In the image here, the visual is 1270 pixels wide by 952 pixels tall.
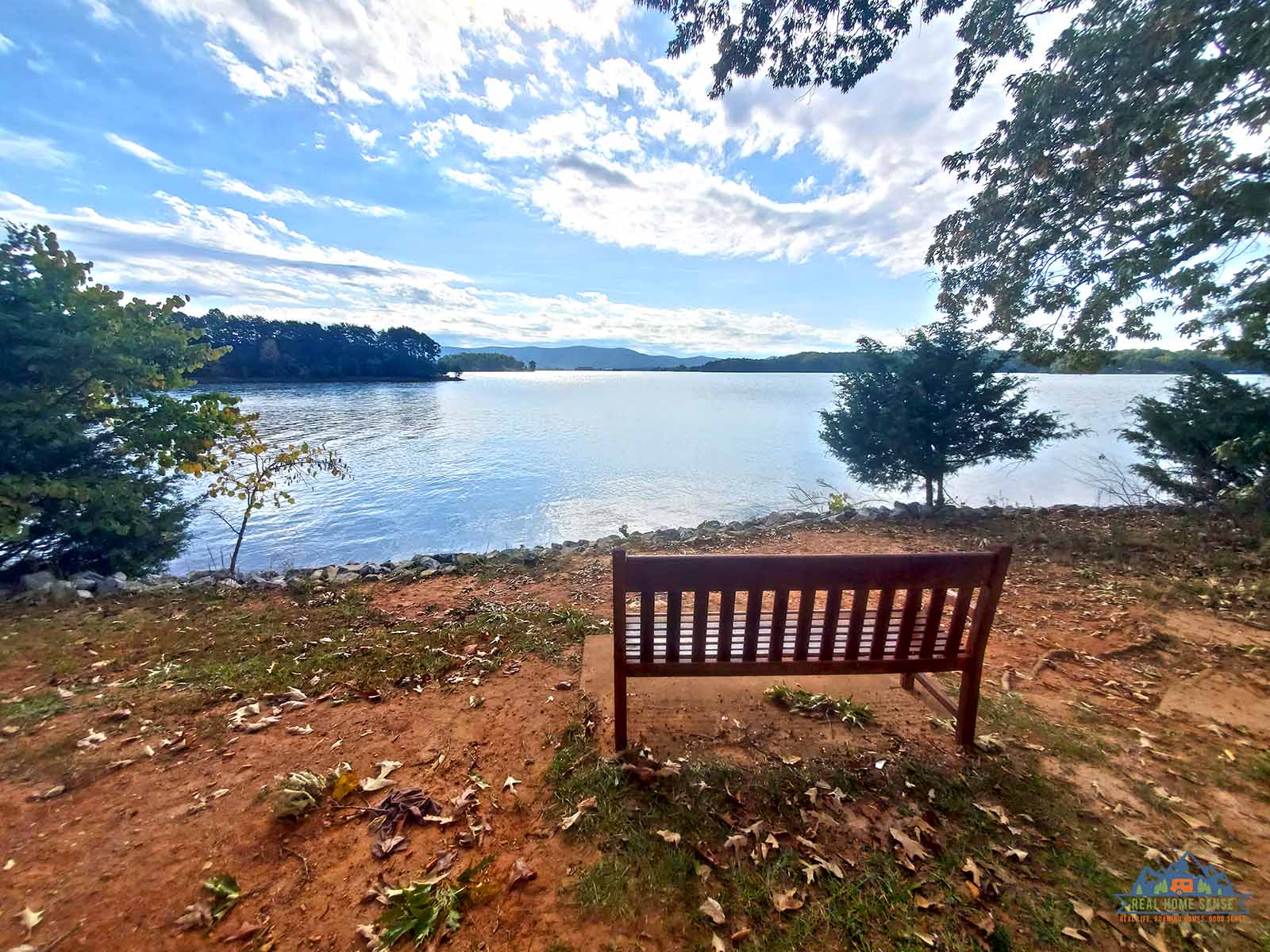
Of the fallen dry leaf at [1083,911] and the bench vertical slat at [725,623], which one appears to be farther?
the bench vertical slat at [725,623]

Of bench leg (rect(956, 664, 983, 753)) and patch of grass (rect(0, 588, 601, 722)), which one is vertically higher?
bench leg (rect(956, 664, 983, 753))

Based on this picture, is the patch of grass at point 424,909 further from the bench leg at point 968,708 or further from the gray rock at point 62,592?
the gray rock at point 62,592

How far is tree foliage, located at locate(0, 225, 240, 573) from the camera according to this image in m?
5.58

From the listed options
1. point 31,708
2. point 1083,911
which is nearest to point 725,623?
point 1083,911

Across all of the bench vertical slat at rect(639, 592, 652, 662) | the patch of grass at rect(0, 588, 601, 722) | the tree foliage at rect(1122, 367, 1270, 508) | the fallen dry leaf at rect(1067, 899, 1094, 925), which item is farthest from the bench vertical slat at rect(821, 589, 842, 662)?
the tree foliage at rect(1122, 367, 1270, 508)

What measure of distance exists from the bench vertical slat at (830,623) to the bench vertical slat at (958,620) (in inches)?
26.4

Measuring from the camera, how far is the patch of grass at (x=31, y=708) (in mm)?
3100

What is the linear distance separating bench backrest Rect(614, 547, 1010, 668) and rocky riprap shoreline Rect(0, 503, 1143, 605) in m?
4.73

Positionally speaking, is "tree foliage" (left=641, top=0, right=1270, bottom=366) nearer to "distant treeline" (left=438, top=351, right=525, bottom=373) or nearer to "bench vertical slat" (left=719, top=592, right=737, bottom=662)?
"bench vertical slat" (left=719, top=592, right=737, bottom=662)

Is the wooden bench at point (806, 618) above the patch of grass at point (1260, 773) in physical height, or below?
above

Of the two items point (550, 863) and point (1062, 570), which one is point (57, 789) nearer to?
point (550, 863)

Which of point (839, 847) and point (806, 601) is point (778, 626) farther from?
point (839, 847)

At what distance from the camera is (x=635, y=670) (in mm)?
2766

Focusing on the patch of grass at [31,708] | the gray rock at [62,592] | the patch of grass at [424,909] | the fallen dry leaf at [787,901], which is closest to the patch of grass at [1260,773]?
the fallen dry leaf at [787,901]
